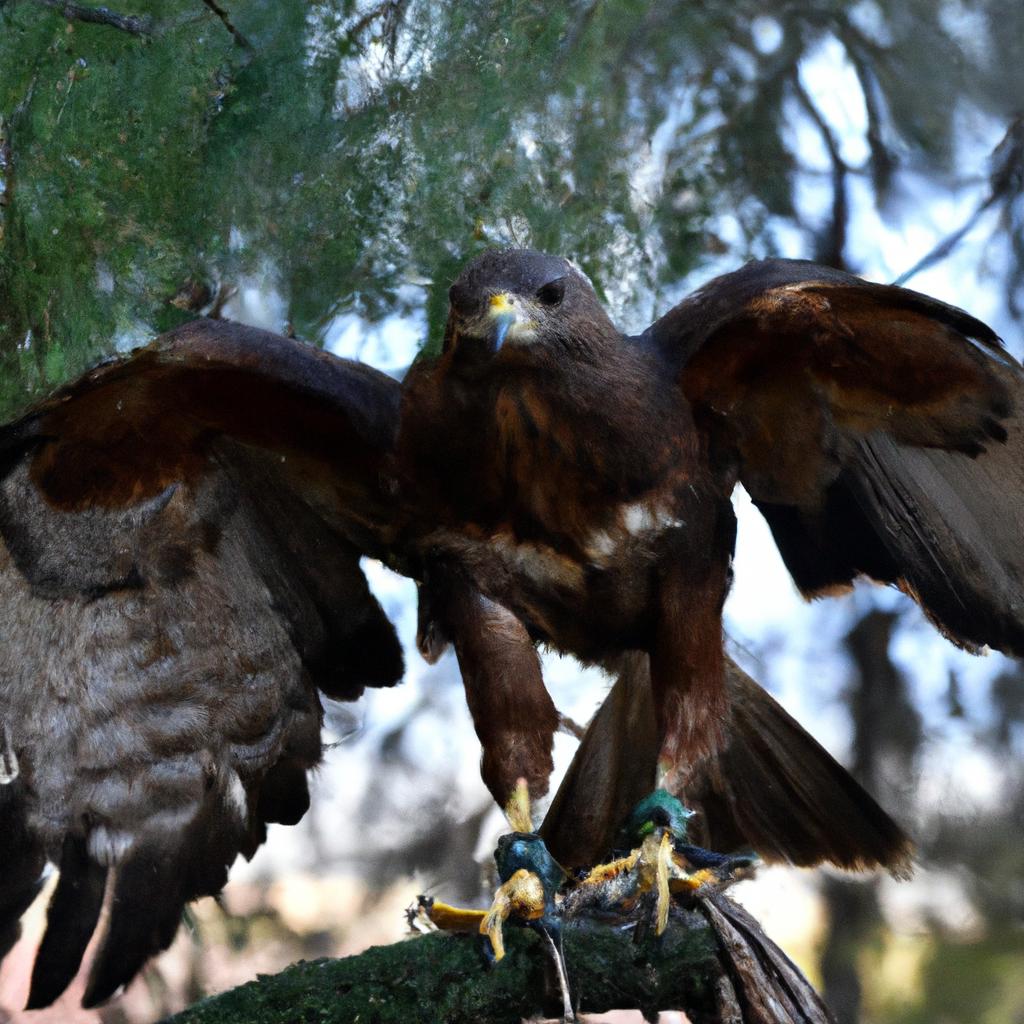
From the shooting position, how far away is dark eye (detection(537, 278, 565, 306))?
2.78 m

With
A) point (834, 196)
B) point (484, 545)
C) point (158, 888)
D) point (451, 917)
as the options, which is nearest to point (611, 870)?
point (451, 917)

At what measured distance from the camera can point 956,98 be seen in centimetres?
448

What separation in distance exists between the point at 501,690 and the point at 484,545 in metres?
0.36

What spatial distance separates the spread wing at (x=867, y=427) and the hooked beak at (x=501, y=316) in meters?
0.43

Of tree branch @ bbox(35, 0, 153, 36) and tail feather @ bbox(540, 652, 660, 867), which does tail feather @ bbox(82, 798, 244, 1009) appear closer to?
tail feather @ bbox(540, 652, 660, 867)

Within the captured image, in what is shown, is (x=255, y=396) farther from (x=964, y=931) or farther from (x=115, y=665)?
(x=964, y=931)

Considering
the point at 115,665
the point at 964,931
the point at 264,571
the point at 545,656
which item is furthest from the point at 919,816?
the point at 115,665

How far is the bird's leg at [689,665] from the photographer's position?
9.70 ft

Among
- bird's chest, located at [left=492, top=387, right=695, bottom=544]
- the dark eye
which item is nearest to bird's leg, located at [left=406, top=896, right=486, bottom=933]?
bird's chest, located at [left=492, top=387, right=695, bottom=544]

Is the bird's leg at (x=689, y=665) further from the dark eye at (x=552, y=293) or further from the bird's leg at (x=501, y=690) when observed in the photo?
the dark eye at (x=552, y=293)

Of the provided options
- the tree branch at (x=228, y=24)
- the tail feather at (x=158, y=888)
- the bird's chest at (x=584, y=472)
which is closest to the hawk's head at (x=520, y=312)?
the bird's chest at (x=584, y=472)

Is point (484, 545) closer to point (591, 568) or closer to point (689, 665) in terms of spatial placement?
point (591, 568)

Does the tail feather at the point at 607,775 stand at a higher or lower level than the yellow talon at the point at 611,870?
higher

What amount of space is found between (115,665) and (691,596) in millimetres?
1460
